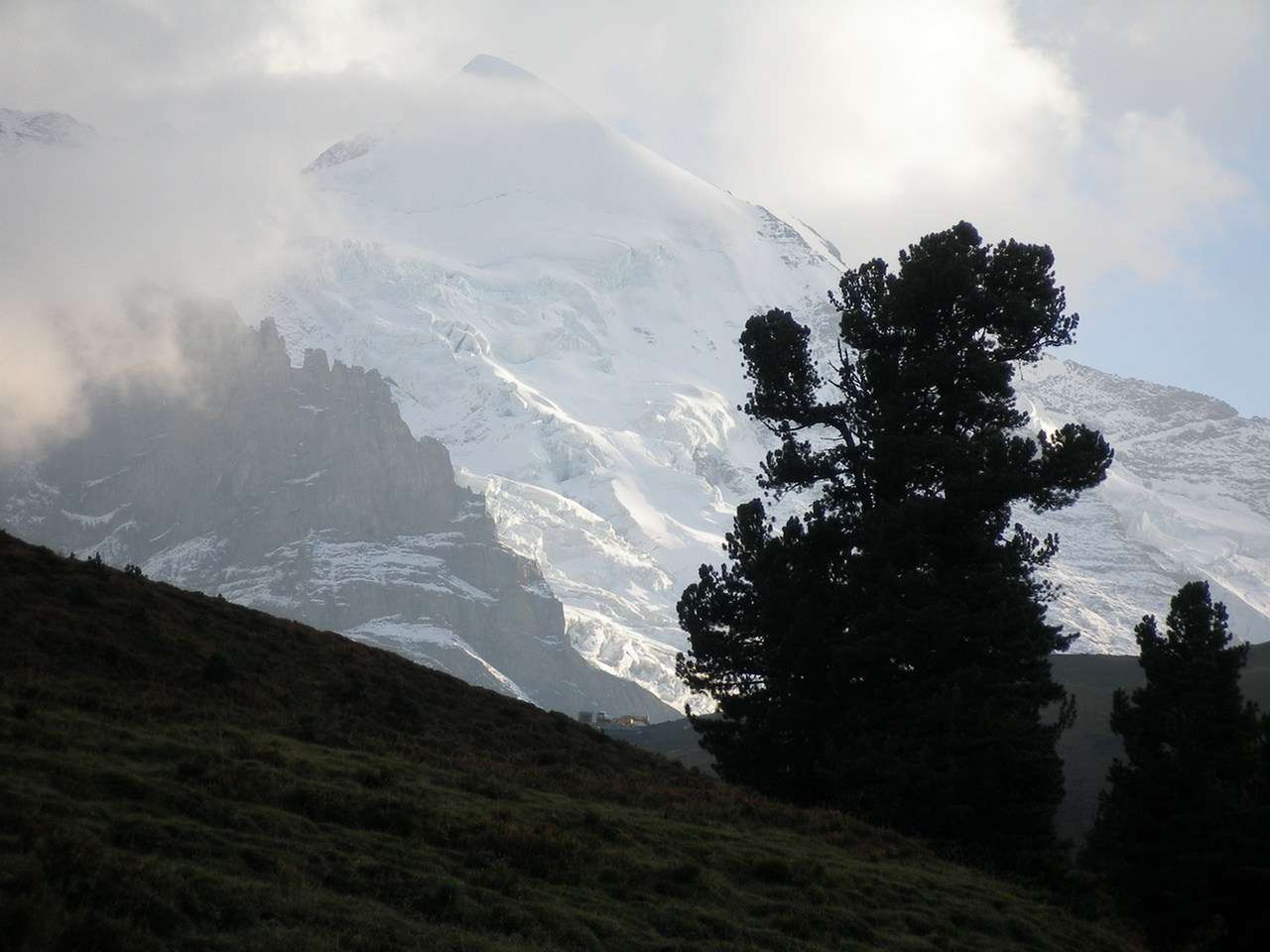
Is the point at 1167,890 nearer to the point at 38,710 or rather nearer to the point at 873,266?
the point at 873,266

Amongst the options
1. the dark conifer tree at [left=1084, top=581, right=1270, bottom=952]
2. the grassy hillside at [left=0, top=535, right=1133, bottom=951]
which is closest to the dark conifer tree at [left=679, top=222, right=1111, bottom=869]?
the grassy hillside at [left=0, top=535, right=1133, bottom=951]

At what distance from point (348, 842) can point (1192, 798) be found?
2411 centimetres

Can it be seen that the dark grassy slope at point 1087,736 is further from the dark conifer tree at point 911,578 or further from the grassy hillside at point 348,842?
the grassy hillside at point 348,842

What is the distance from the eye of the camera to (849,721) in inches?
1007

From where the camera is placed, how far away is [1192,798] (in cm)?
2764

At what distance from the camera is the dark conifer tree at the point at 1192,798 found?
82.5ft

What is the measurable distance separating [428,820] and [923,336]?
66.0 ft

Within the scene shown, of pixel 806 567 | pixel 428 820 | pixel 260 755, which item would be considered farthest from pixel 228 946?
pixel 806 567

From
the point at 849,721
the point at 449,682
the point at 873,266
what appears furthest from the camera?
the point at 449,682

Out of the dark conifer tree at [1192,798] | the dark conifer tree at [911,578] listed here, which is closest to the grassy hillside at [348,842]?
the dark conifer tree at [911,578]

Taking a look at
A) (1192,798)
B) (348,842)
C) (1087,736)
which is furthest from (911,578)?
(1087,736)

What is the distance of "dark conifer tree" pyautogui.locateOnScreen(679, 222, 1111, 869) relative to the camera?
22.0 meters

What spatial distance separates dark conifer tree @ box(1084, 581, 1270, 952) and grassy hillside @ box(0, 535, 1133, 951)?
35.4 feet

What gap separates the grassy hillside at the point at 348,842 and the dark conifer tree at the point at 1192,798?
10.8 meters
